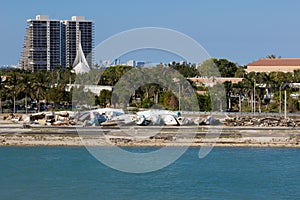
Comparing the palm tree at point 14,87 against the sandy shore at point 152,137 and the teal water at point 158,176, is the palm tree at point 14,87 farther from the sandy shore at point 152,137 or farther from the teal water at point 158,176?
the teal water at point 158,176

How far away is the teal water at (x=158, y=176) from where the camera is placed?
2220cm

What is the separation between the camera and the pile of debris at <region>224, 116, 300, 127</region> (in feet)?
139

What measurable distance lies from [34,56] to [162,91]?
266 ft

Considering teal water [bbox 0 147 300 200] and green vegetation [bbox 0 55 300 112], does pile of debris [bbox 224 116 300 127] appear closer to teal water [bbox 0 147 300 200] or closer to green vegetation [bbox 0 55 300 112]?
teal water [bbox 0 147 300 200]

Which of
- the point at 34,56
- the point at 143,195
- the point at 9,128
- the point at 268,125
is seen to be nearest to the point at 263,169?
the point at 143,195

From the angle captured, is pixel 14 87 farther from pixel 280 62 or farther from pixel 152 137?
pixel 280 62

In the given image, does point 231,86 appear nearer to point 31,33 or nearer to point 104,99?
point 104,99

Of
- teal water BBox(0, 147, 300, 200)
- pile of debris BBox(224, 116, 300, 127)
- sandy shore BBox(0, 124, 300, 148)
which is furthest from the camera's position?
pile of debris BBox(224, 116, 300, 127)

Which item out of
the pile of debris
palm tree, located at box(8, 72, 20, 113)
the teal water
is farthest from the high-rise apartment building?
the teal water

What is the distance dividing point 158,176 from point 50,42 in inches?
4562

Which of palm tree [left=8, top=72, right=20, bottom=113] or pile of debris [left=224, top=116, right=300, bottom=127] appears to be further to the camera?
palm tree [left=8, top=72, right=20, bottom=113]

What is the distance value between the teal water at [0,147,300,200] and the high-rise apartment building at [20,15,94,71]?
10391 cm

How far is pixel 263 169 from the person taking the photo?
27375 mm

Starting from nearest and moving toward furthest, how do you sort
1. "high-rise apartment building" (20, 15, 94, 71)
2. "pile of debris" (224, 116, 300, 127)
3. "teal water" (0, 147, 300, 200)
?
"teal water" (0, 147, 300, 200), "pile of debris" (224, 116, 300, 127), "high-rise apartment building" (20, 15, 94, 71)
